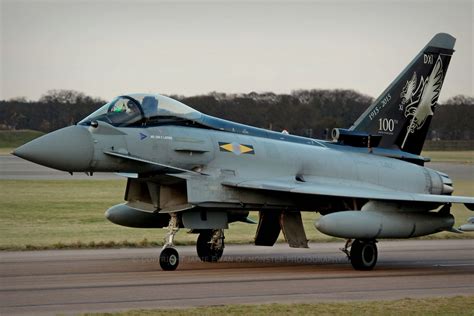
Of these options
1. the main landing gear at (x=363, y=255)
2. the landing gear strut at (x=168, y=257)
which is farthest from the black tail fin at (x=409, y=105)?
the landing gear strut at (x=168, y=257)

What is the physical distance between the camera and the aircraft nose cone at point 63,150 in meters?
14.0

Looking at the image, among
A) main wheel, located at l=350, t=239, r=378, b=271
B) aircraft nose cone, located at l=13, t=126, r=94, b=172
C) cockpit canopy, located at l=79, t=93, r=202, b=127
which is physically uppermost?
cockpit canopy, located at l=79, t=93, r=202, b=127

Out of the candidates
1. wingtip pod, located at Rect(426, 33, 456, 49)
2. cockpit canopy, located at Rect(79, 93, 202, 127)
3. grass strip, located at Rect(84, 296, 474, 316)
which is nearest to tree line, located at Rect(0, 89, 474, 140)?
wingtip pod, located at Rect(426, 33, 456, 49)

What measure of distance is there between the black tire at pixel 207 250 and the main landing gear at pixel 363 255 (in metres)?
2.49

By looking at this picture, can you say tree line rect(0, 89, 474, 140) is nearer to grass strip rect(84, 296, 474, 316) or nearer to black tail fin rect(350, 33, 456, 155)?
black tail fin rect(350, 33, 456, 155)

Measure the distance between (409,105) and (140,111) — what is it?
6190 millimetres

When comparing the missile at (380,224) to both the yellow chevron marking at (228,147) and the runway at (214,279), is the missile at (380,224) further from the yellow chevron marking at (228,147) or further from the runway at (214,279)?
the yellow chevron marking at (228,147)

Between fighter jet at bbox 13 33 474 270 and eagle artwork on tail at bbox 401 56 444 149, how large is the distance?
0.09 ft

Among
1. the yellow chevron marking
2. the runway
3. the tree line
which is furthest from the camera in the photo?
the tree line

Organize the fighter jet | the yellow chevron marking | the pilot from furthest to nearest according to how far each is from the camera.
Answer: the yellow chevron marking
the pilot
the fighter jet

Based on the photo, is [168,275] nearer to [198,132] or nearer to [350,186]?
[198,132]

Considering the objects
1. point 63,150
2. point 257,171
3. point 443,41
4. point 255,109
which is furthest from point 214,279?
point 255,109

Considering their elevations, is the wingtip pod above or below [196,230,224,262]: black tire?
above

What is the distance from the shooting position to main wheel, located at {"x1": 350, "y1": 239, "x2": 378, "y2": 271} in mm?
16141
